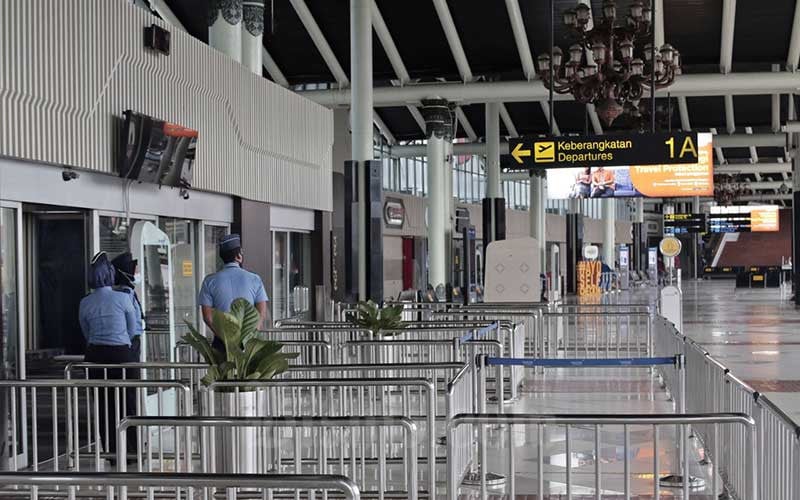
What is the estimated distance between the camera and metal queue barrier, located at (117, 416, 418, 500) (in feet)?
17.5

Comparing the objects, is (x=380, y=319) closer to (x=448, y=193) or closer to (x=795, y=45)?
(x=795, y=45)

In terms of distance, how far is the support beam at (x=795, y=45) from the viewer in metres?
25.0

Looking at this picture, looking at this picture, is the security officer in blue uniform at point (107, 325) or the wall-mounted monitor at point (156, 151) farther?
the wall-mounted monitor at point (156, 151)

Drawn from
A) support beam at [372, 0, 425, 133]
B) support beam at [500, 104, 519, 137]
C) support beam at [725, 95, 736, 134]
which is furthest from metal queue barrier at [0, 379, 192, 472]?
support beam at [725, 95, 736, 134]

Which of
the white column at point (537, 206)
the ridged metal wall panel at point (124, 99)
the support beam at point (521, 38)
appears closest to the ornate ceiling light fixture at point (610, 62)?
the ridged metal wall panel at point (124, 99)

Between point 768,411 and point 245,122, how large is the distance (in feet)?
36.2

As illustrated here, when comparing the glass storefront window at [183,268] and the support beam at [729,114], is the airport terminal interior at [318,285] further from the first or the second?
the support beam at [729,114]

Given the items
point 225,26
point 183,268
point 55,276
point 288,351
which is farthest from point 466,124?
point 55,276

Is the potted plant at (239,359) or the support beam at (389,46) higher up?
the support beam at (389,46)

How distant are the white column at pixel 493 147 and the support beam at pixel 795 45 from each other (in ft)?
31.6

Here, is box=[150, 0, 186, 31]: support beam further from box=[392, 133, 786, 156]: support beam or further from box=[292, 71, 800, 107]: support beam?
box=[392, 133, 786, 156]: support beam

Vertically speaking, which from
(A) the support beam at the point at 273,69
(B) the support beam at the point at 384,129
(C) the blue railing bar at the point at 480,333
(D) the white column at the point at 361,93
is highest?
(A) the support beam at the point at 273,69

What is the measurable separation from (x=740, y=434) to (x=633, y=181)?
74.7 feet

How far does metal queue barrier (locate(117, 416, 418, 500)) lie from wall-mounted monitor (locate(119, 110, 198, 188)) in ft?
9.45
